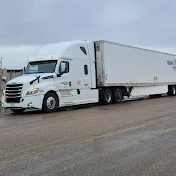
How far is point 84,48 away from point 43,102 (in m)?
4.66

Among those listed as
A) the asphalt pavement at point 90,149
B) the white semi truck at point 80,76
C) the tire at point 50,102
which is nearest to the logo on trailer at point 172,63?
the white semi truck at point 80,76

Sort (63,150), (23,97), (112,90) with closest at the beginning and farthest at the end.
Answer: (63,150) → (23,97) → (112,90)

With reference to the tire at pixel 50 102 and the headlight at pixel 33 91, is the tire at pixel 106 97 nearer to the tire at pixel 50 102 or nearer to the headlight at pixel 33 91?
the tire at pixel 50 102

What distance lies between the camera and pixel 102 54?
18.4 metres

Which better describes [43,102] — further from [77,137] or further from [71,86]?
[77,137]

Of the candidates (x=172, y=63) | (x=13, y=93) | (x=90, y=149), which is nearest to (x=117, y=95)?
(x=13, y=93)

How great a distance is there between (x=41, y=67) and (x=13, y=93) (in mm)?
2275

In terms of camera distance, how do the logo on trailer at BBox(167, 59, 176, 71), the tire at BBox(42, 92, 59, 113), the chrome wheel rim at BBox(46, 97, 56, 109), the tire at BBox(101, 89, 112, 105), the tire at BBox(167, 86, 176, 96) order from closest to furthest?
the tire at BBox(42, 92, 59, 113), the chrome wheel rim at BBox(46, 97, 56, 109), the tire at BBox(101, 89, 112, 105), the logo on trailer at BBox(167, 59, 176, 71), the tire at BBox(167, 86, 176, 96)

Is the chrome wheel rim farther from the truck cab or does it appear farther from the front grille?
the front grille

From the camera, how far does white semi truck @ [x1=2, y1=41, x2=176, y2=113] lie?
47.0ft

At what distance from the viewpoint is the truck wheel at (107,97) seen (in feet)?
61.6

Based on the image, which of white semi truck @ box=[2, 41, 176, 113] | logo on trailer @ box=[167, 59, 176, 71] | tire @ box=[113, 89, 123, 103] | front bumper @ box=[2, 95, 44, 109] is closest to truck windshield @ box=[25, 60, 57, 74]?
white semi truck @ box=[2, 41, 176, 113]

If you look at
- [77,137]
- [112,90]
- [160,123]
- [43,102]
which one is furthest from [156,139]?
[112,90]

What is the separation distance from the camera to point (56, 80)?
15.2 metres
